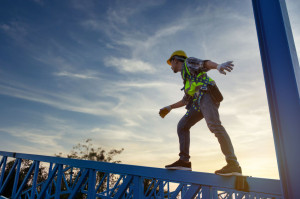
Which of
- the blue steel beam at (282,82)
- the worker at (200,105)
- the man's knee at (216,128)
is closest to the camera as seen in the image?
the blue steel beam at (282,82)

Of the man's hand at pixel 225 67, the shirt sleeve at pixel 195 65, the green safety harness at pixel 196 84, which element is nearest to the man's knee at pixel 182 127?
the green safety harness at pixel 196 84

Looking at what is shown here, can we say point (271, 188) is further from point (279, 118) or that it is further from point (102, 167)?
point (102, 167)

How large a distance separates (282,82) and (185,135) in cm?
192

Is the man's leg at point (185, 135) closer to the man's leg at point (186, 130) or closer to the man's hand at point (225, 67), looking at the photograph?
the man's leg at point (186, 130)

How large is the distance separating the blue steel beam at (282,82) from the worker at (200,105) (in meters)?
0.66

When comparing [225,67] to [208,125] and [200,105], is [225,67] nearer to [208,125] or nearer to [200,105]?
[200,105]

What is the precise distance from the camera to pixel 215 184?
291 cm

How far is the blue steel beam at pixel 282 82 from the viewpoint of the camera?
5.96 feet

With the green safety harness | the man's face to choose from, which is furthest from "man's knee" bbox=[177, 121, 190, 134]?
the man's face

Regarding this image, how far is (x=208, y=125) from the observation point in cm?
314

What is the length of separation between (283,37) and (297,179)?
117 cm

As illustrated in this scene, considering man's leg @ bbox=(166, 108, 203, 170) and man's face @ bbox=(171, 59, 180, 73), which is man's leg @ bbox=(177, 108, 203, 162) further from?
man's face @ bbox=(171, 59, 180, 73)

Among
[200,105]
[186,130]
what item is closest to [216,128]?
[200,105]

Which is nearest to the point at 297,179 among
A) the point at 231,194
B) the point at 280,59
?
the point at 280,59
